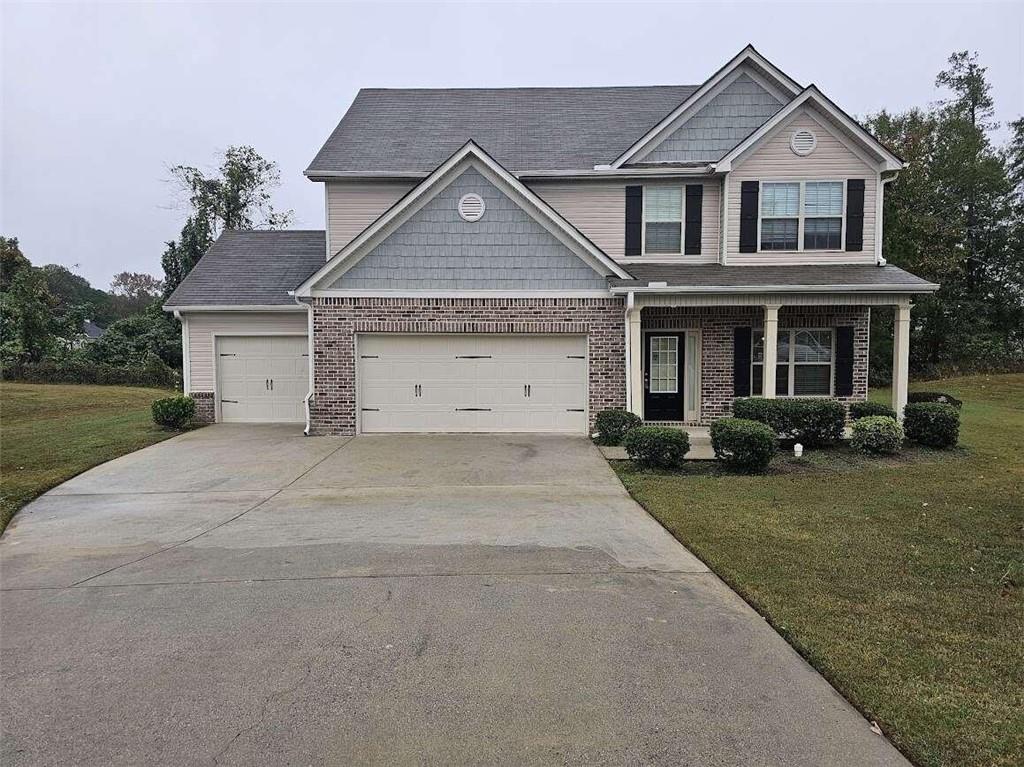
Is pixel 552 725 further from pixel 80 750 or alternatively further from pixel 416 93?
pixel 416 93

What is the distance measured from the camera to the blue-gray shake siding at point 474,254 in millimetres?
12719

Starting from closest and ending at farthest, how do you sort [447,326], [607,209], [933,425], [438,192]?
[933,425], [438,192], [447,326], [607,209]

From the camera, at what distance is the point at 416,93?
1803cm

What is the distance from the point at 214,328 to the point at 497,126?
8671 mm

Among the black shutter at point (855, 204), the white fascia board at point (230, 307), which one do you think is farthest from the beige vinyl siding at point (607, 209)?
Result: the white fascia board at point (230, 307)

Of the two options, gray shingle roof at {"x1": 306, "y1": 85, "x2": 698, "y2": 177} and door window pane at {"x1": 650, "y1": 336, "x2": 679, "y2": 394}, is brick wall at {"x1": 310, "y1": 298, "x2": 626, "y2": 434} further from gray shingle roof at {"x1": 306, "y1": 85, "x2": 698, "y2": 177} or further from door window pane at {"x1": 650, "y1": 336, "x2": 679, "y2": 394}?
gray shingle roof at {"x1": 306, "y1": 85, "x2": 698, "y2": 177}

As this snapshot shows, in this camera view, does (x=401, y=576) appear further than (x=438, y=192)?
No

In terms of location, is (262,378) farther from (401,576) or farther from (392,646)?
(392,646)

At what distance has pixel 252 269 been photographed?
15852 millimetres

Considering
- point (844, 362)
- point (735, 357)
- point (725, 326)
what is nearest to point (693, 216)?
point (725, 326)

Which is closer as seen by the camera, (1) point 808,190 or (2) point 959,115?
(1) point 808,190

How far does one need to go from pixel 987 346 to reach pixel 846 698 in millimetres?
32477

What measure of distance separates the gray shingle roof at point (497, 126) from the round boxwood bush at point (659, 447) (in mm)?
7494

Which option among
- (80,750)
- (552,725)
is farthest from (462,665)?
(80,750)
